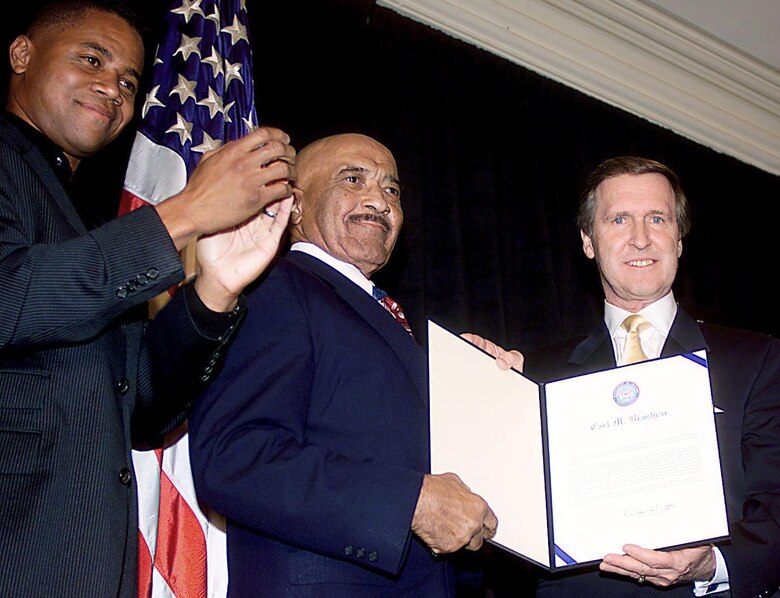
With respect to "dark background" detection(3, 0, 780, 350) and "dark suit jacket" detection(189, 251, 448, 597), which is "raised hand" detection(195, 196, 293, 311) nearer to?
"dark suit jacket" detection(189, 251, 448, 597)

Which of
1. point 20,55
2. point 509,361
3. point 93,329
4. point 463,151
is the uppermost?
point 463,151

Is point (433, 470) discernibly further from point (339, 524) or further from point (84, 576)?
point (84, 576)

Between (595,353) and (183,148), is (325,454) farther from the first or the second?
(183,148)

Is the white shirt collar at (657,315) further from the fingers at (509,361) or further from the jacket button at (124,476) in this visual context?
the jacket button at (124,476)

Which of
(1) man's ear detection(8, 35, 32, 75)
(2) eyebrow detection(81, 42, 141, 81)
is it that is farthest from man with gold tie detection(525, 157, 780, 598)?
(1) man's ear detection(8, 35, 32, 75)

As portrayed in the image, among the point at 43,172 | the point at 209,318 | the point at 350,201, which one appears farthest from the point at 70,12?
the point at 209,318

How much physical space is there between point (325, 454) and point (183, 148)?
1478 mm

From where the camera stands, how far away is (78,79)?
85.0 inches

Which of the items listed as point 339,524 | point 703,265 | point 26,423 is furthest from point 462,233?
point 26,423

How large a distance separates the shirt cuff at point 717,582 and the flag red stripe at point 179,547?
130cm

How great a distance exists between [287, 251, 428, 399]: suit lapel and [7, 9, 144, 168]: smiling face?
0.58 m

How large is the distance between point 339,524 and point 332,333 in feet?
1.55

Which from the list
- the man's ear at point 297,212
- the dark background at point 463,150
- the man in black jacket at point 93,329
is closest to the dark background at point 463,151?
the dark background at point 463,150

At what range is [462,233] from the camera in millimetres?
4078
